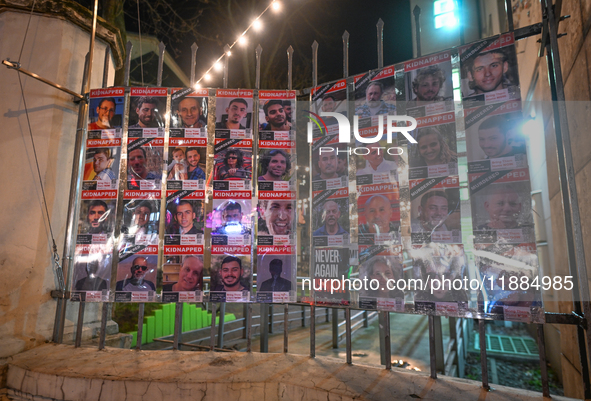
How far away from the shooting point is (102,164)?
348 cm

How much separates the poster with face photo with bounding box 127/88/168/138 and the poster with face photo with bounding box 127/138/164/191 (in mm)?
88

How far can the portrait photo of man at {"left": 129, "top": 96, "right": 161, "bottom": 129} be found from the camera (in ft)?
11.5

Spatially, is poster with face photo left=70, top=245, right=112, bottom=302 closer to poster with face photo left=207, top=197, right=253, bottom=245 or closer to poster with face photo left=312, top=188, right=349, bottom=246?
poster with face photo left=207, top=197, right=253, bottom=245

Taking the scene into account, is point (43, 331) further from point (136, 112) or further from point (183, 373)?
point (136, 112)

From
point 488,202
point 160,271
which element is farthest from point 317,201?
point 160,271

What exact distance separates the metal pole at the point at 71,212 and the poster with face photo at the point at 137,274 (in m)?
0.62

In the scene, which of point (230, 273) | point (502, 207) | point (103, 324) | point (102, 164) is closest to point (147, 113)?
point (102, 164)

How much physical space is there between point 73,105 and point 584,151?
509cm

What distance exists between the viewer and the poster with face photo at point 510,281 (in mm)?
2359

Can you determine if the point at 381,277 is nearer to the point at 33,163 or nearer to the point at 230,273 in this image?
the point at 230,273

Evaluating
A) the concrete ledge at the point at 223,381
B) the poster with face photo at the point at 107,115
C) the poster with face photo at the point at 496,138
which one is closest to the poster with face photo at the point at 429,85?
the poster with face photo at the point at 496,138

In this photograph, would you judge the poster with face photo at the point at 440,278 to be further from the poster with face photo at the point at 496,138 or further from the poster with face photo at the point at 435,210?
the poster with face photo at the point at 496,138

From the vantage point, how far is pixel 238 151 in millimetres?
3418

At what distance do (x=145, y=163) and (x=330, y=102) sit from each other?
79.8 inches
